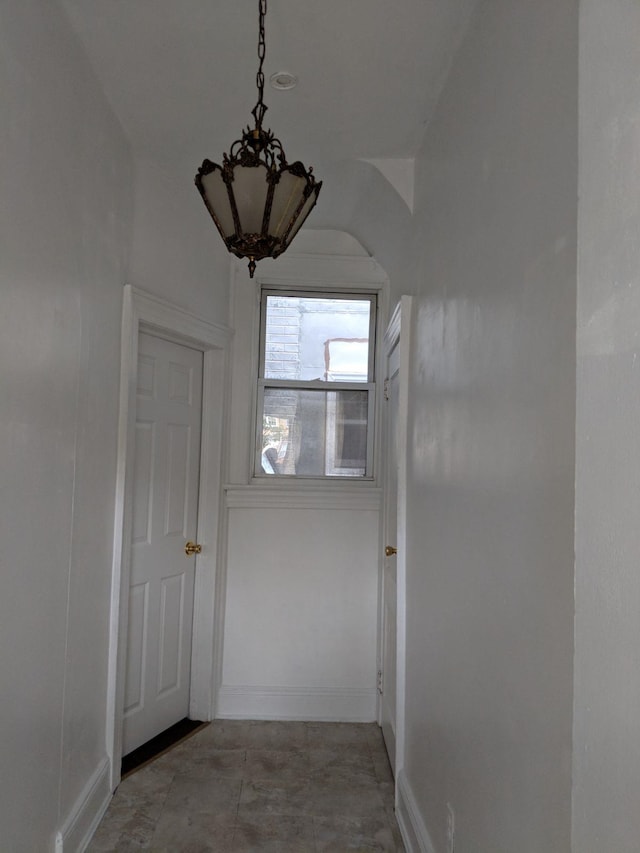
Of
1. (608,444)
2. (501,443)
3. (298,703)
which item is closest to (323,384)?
(298,703)

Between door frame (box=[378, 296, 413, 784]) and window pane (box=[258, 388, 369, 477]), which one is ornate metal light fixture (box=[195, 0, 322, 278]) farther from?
window pane (box=[258, 388, 369, 477])

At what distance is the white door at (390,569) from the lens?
3137mm

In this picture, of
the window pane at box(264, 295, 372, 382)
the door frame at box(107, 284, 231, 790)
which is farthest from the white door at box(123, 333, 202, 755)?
the window pane at box(264, 295, 372, 382)

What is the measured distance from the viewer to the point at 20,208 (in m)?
1.73

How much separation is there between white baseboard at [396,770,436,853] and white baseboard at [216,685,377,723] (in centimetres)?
101

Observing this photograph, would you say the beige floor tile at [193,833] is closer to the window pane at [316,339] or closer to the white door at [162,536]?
the white door at [162,536]

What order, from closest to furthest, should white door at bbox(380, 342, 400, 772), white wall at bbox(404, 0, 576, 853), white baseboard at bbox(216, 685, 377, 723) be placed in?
white wall at bbox(404, 0, 576, 853) → white door at bbox(380, 342, 400, 772) → white baseboard at bbox(216, 685, 377, 723)

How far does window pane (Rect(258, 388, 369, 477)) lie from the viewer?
13.1 ft

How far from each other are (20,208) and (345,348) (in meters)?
2.51

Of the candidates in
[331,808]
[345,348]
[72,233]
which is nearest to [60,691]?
[331,808]

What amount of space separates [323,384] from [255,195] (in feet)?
7.96

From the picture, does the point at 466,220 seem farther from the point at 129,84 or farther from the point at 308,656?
the point at 308,656

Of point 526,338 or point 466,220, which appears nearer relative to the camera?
point 526,338

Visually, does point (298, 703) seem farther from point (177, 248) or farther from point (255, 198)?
point (255, 198)
